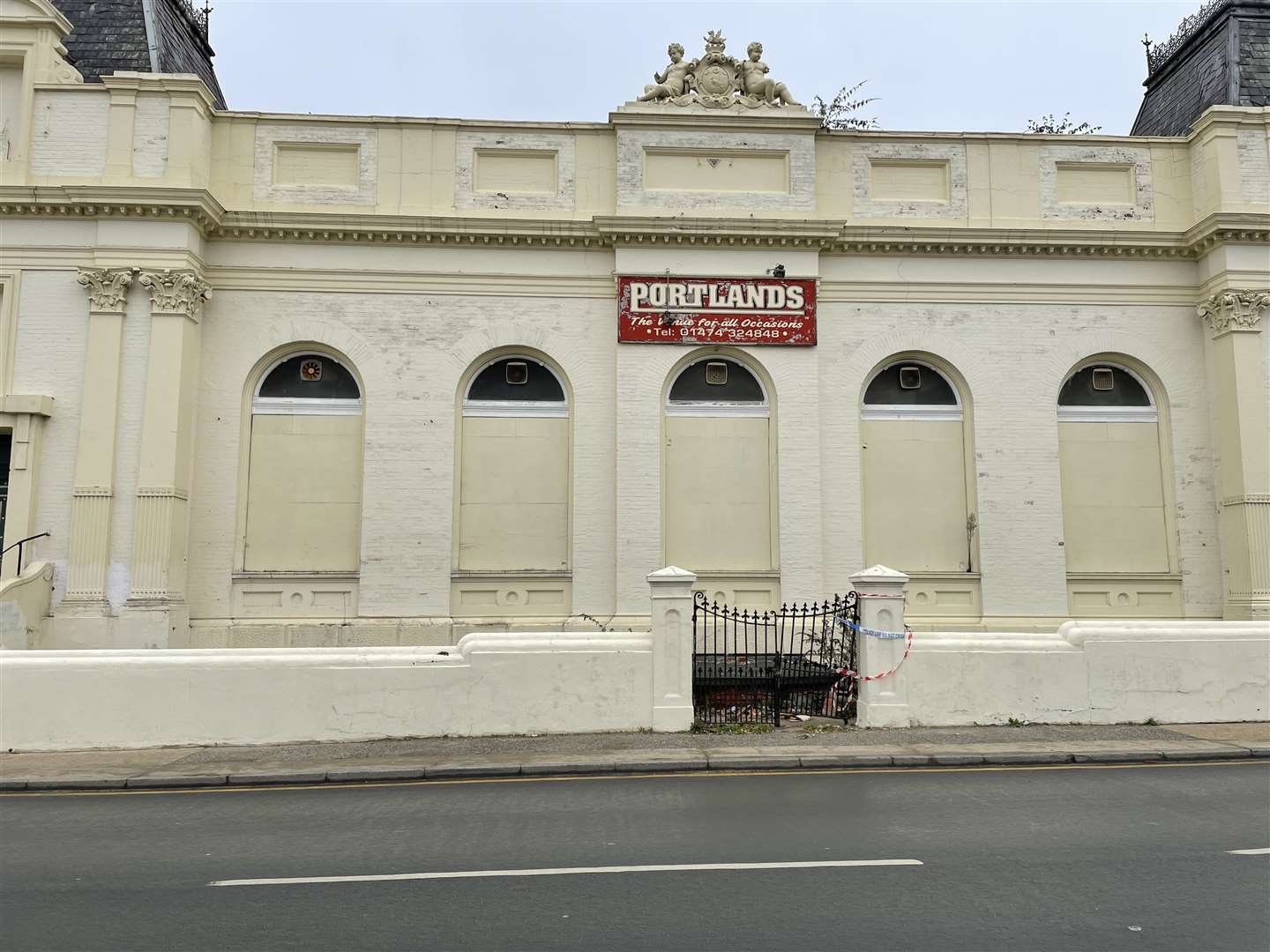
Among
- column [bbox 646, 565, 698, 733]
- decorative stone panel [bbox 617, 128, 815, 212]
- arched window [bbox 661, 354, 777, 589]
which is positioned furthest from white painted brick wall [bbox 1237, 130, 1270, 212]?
column [bbox 646, 565, 698, 733]

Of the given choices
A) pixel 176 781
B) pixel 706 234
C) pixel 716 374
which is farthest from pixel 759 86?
pixel 176 781

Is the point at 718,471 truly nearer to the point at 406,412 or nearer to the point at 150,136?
the point at 406,412

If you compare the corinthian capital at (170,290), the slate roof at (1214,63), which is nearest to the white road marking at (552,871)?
the corinthian capital at (170,290)

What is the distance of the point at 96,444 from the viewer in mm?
17672

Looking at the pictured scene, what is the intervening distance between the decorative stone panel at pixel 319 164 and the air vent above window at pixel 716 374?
25.1 feet

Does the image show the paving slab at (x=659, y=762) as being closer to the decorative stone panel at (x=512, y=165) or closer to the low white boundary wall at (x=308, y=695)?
the low white boundary wall at (x=308, y=695)

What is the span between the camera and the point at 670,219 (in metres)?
19.2

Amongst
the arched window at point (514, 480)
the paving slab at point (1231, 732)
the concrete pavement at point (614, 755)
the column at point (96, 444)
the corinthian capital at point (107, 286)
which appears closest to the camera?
the concrete pavement at point (614, 755)

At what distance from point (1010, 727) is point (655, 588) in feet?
16.2

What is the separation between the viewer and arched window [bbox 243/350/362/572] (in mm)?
18922

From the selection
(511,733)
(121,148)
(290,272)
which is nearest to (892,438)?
(511,733)

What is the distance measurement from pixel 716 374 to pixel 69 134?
13.4 meters

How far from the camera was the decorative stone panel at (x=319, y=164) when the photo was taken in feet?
64.0

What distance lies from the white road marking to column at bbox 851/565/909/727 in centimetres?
603
